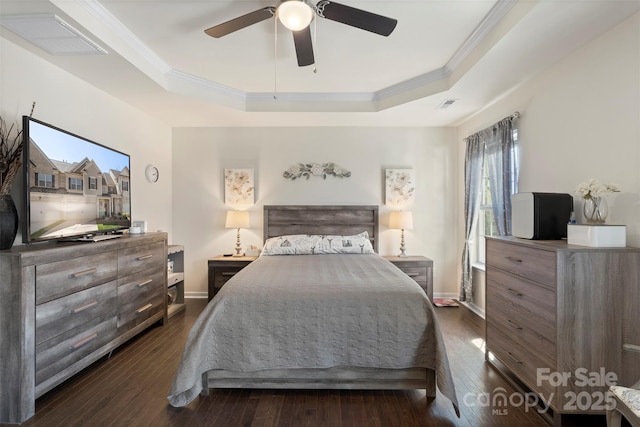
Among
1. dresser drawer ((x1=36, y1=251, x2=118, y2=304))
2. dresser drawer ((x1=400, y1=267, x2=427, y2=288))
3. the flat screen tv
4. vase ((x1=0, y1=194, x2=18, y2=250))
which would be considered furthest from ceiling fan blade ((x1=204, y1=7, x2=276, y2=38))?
dresser drawer ((x1=400, y1=267, x2=427, y2=288))

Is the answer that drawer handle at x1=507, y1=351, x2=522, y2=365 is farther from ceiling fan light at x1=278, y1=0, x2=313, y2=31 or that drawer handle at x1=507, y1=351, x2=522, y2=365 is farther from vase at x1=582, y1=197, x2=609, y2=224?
ceiling fan light at x1=278, y1=0, x2=313, y2=31

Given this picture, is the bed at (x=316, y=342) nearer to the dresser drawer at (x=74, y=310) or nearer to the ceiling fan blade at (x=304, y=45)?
the dresser drawer at (x=74, y=310)

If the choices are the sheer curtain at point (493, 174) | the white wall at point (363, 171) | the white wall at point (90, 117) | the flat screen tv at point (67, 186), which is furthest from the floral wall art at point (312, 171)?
the flat screen tv at point (67, 186)

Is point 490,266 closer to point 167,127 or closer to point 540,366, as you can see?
point 540,366

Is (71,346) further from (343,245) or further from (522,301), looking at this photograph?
(522,301)

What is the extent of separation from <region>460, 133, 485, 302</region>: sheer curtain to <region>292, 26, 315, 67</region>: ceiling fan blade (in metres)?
2.38

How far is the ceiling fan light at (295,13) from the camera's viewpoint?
5.48 ft

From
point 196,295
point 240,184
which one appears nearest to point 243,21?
point 240,184

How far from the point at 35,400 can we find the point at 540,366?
3193 mm

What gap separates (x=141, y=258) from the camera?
9.09 ft

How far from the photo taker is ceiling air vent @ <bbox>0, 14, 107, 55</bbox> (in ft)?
6.11

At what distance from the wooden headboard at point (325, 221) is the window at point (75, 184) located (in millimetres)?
2152

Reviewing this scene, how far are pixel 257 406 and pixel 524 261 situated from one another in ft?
6.54

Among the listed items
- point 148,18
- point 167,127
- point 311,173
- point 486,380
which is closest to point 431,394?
point 486,380
